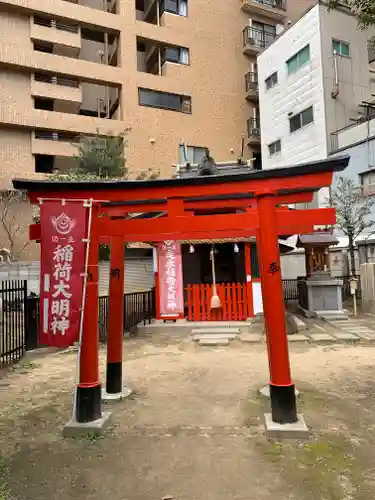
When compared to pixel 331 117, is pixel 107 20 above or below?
above

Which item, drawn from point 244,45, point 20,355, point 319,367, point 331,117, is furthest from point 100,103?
point 319,367

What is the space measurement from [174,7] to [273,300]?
30.5 metres

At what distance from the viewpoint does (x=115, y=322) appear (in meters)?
6.37

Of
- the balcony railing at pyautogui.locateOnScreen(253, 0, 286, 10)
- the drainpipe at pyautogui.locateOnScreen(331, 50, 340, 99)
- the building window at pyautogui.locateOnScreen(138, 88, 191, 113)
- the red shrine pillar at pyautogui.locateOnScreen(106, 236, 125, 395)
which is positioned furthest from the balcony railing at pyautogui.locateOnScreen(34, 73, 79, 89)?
the red shrine pillar at pyautogui.locateOnScreen(106, 236, 125, 395)

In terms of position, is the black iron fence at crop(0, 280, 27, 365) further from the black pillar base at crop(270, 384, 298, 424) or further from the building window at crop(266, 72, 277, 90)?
the building window at crop(266, 72, 277, 90)

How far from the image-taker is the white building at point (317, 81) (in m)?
22.5

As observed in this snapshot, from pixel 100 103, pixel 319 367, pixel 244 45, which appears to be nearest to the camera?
pixel 319 367

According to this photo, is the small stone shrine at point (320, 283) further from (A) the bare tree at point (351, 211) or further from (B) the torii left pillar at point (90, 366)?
(B) the torii left pillar at point (90, 366)

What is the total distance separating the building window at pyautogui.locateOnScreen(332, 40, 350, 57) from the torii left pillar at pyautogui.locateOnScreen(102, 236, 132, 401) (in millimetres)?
22837

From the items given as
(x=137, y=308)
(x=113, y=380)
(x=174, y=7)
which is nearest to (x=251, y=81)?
(x=174, y=7)

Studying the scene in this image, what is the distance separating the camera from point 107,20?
1034 inches

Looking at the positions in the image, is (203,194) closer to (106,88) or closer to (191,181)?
(191,181)

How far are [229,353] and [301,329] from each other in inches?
155

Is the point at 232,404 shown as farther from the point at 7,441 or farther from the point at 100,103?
the point at 100,103
